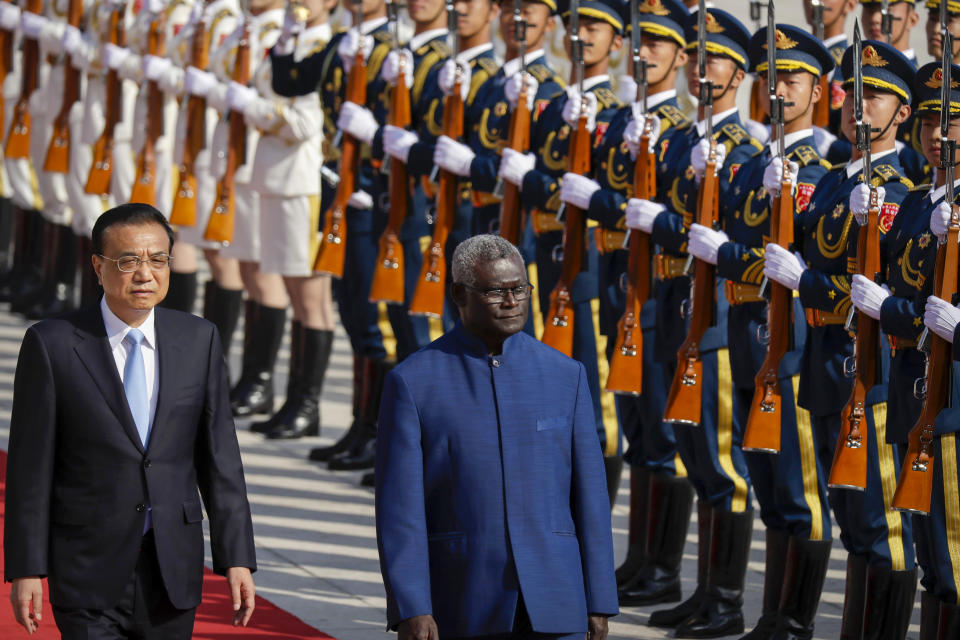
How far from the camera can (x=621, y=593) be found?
6.55 metres

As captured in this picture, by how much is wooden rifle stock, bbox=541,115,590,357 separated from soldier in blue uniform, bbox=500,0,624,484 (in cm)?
4

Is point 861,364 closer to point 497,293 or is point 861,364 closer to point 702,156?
point 702,156

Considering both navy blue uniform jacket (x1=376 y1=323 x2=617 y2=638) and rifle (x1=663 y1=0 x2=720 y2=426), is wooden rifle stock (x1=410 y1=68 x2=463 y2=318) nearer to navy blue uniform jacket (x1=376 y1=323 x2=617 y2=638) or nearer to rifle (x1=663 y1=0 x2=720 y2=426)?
rifle (x1=663 y1=0 x2=720 y2=426)

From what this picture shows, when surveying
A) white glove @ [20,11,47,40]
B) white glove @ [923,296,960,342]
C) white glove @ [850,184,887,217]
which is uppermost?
white glove @ [20,11,47,40]

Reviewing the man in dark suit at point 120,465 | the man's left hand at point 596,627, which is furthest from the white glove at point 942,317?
the man in dark suit at point 120,465

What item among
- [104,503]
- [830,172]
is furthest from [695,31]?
[104,503]

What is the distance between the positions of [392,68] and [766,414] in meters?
2.90

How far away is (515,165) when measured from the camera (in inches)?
285

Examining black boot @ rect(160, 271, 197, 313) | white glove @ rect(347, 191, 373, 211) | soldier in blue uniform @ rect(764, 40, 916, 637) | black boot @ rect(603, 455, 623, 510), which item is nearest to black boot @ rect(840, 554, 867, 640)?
soldier in blue uniform @ rect(764, 40, 916, 637)

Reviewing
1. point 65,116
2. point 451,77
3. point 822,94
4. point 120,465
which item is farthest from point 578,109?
point 65,116

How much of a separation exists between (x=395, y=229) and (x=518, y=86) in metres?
1.06

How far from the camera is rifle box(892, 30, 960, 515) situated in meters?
5.05

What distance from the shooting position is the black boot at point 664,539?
657 centimetres

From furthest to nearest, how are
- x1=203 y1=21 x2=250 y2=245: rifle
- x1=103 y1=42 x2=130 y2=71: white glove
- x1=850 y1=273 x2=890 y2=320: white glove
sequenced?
x1=103 y1=42 x2=130 y2=71: white glove
x1=203 y1=21 x2=250 y2=245: rifle
x1=850 y1=273 x2=890 y2=320: white glove
